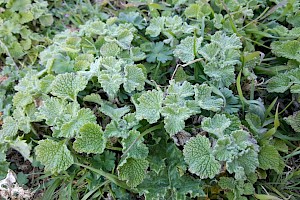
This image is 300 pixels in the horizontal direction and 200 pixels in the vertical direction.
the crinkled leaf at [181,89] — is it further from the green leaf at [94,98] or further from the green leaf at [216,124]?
the green leaf at [94,98]

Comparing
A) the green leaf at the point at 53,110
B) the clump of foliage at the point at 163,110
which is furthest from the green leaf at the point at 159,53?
the green leaf at the point at 53,110

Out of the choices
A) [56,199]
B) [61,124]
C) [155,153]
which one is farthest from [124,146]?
[56,199]

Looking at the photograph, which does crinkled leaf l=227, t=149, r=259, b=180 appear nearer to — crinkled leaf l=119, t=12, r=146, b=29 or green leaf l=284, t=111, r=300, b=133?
green leaf l=284, t=111, r=300, b=133

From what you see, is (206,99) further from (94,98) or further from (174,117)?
(94,98)

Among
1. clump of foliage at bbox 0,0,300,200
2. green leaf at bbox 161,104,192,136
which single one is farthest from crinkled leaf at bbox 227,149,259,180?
green leaf at bbox 161,104,192,136

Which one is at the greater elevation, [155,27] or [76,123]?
[155,27]

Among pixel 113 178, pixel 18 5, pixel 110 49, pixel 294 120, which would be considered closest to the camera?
pixel 113 178

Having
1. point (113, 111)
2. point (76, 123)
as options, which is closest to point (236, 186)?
point (113, 111)
